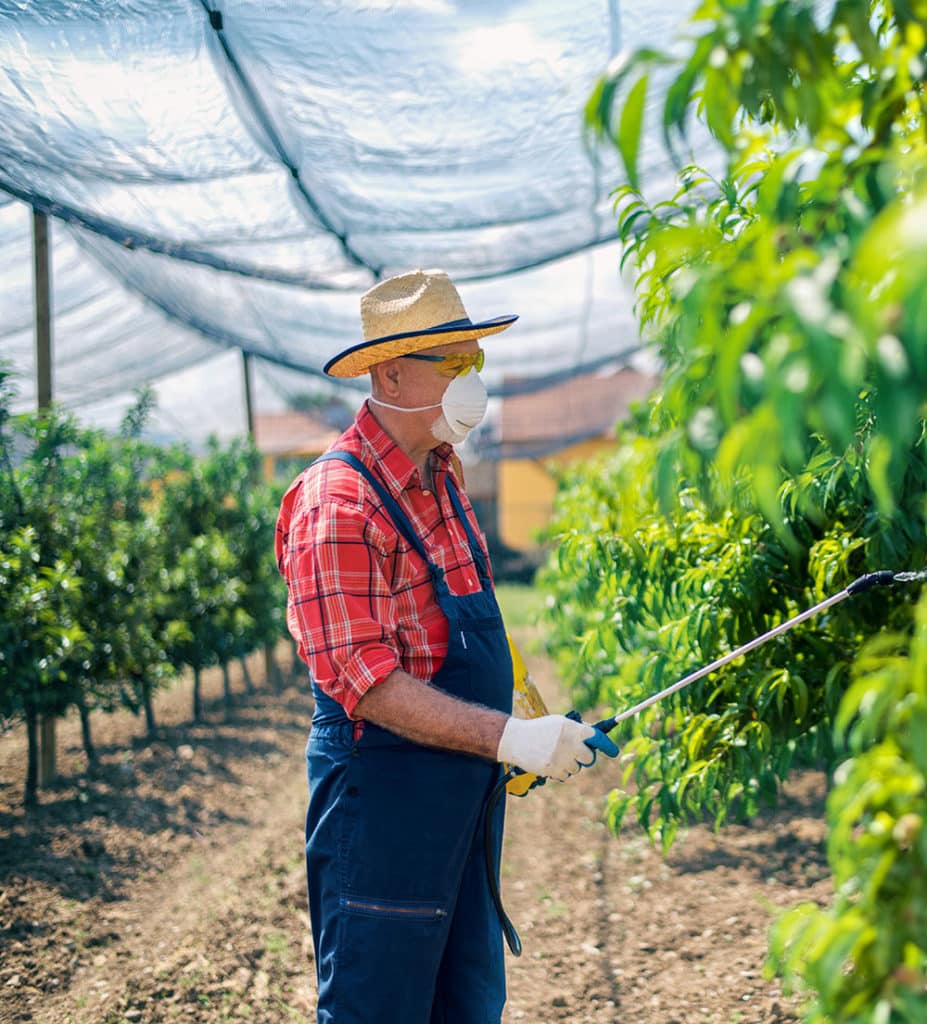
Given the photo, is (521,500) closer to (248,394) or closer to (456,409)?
A: (248,394)

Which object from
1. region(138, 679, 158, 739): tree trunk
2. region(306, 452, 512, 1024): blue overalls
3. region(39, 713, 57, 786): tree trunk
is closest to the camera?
region(306, 452, 512, 1024): blue overalls

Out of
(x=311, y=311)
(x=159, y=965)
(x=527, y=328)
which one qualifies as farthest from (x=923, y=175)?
(x=527, y=328)

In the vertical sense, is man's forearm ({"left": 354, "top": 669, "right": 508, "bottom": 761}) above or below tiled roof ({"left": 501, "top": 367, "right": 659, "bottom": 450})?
below

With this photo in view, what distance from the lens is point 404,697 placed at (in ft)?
6.43

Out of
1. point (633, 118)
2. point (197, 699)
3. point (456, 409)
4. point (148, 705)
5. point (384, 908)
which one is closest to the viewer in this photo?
point (633, 118)

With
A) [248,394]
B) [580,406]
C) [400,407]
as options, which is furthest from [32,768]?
[580,406]

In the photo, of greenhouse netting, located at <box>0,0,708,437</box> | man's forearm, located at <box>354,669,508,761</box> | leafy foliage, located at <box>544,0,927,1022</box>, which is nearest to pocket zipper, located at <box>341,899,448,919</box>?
man's forearm, located at <box>354,669,508,761</box>

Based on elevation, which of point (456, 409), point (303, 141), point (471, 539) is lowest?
point (471, 539)

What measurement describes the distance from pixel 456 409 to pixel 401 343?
0.21 meters

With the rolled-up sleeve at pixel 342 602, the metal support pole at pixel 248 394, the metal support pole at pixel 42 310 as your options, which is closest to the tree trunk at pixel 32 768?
the metal support pole at pixel 42 310

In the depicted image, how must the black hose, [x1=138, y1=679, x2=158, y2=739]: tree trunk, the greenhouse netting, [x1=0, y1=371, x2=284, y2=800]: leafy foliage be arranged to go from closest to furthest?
the black hose, the greenhouse netting, [x1=0, y1=371, x2=284, y2=800]: leafy foliage, [x1=138, y1=679, x2=158, y2=739]: tree trunk

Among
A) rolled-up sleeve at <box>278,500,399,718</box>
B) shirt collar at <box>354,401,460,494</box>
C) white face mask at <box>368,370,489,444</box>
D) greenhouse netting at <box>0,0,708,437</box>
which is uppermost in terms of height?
greenhouse netting at <box>0,0,708,437</box>

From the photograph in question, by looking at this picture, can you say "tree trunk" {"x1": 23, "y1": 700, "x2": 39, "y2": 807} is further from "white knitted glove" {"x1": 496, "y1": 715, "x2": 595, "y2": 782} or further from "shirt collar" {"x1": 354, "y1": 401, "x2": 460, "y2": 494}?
"white knitted glove" {"x1": 496, "y1": 715, "x2": 595, "y2": 782}

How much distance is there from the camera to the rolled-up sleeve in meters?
1.97
